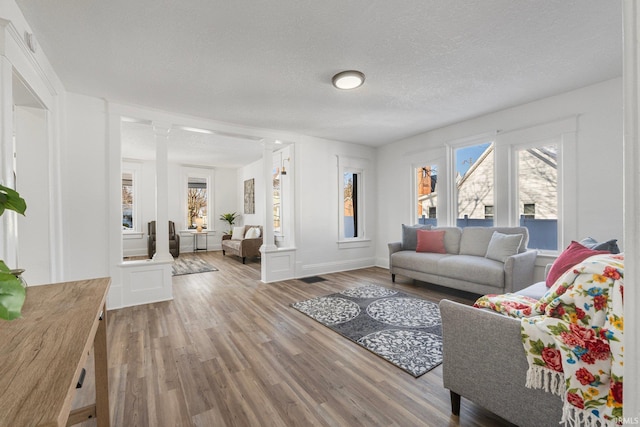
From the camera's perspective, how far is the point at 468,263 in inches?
144

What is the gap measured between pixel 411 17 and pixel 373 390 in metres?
2.67

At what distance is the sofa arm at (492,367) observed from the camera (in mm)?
1321

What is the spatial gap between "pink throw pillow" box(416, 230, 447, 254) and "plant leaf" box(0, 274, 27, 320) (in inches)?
183

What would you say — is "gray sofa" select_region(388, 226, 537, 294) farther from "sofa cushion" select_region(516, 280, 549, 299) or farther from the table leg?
the table leg

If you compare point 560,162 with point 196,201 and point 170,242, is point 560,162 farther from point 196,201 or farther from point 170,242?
point 196,201

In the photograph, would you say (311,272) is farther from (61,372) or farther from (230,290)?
(61,372)

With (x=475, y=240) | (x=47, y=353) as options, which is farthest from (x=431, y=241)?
(x=47, y=353)

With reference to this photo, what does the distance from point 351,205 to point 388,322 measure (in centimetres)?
342

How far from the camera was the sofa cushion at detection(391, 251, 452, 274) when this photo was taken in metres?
4.10

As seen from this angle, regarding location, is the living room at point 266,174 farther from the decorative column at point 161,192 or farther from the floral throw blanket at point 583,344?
the floral throw blanket at point 583,344

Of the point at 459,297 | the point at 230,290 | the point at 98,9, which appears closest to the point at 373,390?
the point at 459,297

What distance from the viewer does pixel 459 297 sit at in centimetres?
390

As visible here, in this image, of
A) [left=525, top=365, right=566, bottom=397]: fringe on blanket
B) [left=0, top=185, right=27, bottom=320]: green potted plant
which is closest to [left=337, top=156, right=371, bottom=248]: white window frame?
[left=525, top=365, right=566, bottom=397]: fringe on blanket

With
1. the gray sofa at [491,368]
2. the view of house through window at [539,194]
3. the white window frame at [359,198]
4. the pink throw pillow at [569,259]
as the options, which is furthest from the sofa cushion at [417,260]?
the gray sofa at [491,368]
